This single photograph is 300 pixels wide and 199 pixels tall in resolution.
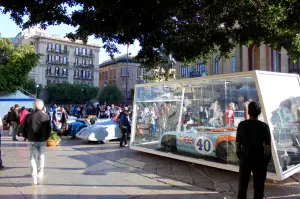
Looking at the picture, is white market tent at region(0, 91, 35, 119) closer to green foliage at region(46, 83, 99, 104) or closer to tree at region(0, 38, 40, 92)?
A: tree at region(0, 38, 40, 92)

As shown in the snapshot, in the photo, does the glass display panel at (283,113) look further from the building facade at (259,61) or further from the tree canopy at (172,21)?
the building facade at (259,61)

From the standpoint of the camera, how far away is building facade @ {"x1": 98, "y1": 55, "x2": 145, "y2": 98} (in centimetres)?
8068

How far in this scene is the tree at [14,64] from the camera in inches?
972

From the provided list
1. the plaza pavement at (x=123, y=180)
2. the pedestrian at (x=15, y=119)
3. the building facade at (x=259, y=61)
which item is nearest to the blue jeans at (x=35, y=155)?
the plaza pavement at (x=123, y=180)

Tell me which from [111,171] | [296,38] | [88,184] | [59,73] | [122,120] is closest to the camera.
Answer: [88,184]

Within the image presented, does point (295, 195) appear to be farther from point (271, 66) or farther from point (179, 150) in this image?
point (271, 66)

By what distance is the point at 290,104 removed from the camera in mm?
7090

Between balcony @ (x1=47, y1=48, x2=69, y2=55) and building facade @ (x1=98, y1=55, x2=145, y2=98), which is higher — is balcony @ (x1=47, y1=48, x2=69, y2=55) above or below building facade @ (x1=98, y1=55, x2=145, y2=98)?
above

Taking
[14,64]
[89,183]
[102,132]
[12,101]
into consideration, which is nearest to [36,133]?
[89,183]

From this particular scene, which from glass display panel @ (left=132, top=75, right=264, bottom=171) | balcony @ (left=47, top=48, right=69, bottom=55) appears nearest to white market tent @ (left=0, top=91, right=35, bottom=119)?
glass display panel @ (left=132, top=75, right=264, bottom=171)

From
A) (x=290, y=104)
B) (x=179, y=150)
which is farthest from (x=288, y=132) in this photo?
(x=179, y=150)

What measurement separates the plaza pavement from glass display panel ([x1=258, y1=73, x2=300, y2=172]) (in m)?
0.60

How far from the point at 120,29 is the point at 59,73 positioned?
3092 inches

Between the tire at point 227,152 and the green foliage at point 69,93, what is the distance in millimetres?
63377
